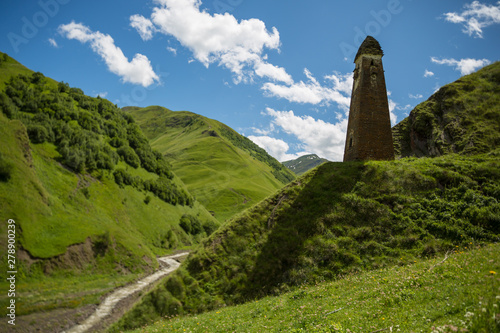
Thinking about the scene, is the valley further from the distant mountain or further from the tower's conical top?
the tower's conical top

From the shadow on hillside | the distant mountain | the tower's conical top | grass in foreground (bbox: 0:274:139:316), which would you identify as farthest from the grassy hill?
the tower's conical top

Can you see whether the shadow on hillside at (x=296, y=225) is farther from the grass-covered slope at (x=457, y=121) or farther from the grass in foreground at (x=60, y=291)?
the grass in foreground at (x=60, y=291)

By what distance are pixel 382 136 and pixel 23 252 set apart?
52016 millimetres

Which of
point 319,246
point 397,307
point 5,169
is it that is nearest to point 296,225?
→ point 319,246

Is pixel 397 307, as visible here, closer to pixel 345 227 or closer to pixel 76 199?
pixel 345 227

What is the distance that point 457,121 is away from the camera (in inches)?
1236

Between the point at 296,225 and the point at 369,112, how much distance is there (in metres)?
16.2

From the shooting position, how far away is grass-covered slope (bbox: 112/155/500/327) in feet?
63.5

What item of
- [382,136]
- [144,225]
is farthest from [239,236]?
[144,225]

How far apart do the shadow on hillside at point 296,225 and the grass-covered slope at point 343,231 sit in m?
0.09

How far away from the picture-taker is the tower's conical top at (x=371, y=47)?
31547 millimetres

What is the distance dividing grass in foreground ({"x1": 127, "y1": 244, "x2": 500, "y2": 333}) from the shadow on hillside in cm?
529

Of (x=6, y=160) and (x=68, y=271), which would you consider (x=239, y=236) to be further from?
(x=6, y=160)

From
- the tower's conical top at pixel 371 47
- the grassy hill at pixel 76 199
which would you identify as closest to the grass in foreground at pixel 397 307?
the tower's conical top at pixel 371 47
